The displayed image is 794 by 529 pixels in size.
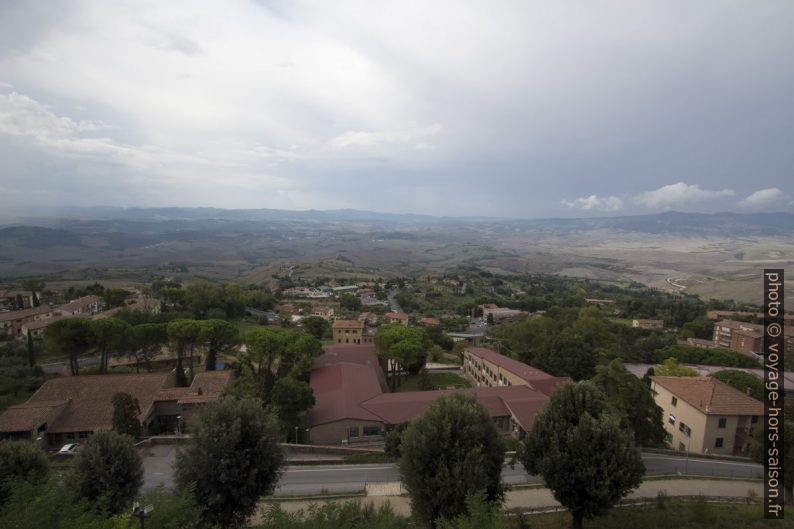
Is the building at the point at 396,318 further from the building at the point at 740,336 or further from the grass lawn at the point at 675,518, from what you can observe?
the grass lawn at the point at 675,518

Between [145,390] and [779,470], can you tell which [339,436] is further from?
[779,470]

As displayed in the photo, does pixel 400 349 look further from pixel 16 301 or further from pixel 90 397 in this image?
pixel 16 301

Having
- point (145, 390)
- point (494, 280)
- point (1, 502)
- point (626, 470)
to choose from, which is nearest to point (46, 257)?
point (494, 280)

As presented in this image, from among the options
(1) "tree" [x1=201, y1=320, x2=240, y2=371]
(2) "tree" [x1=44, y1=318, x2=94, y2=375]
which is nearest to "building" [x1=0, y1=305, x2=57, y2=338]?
(2) "tree" [x1=44, y1=318, x2=94, y2=375]

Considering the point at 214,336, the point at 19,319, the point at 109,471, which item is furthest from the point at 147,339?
the point at 19,319

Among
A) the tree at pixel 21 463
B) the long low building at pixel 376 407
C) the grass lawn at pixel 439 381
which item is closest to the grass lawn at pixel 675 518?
the long low building at pixel 376 407
